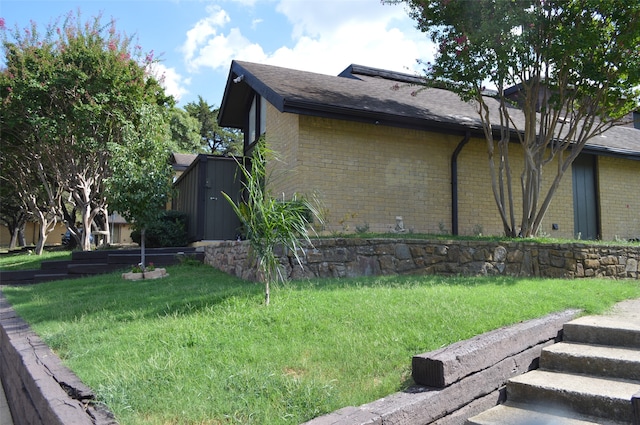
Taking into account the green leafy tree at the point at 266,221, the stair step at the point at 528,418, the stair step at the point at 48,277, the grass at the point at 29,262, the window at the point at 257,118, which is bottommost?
the stair step at the point at 528,418

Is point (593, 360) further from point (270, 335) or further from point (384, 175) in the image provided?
point (384, 175)

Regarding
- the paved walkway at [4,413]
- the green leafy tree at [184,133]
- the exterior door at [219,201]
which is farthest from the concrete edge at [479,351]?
the green leafy tree at [184,133]

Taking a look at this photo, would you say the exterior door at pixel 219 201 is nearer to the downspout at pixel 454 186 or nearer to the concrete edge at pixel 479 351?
the downspout at pixel 454 186

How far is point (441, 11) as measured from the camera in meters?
9.12

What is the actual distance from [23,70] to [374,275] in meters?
11.9

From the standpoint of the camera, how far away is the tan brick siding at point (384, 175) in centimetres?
980

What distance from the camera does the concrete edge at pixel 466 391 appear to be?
310 cm

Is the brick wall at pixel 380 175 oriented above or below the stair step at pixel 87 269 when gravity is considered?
above

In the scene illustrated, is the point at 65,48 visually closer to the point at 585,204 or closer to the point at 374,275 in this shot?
the point at 374,275

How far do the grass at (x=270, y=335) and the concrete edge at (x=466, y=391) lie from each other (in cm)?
18

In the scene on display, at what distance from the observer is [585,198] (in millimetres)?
13586

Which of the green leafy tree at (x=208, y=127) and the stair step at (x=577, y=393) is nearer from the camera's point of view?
the stair step at (x=577, y=393)

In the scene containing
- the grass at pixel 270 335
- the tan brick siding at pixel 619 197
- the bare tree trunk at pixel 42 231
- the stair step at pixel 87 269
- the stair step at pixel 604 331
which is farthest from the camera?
the bare tree trunk at pixel 42 231

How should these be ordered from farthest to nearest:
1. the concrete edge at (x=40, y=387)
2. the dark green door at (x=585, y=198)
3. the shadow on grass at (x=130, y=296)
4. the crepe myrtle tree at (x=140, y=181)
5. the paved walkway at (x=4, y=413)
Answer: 1. the dark green door at (x=585, y=198)
2. the crepe myrtle tree at (x=140, y=181)
3. the shadow on grass at (x=130, y=296)
4. the paved walkway at (x=4, y=413)
5. the concrete edge at (x=40, y=387)
